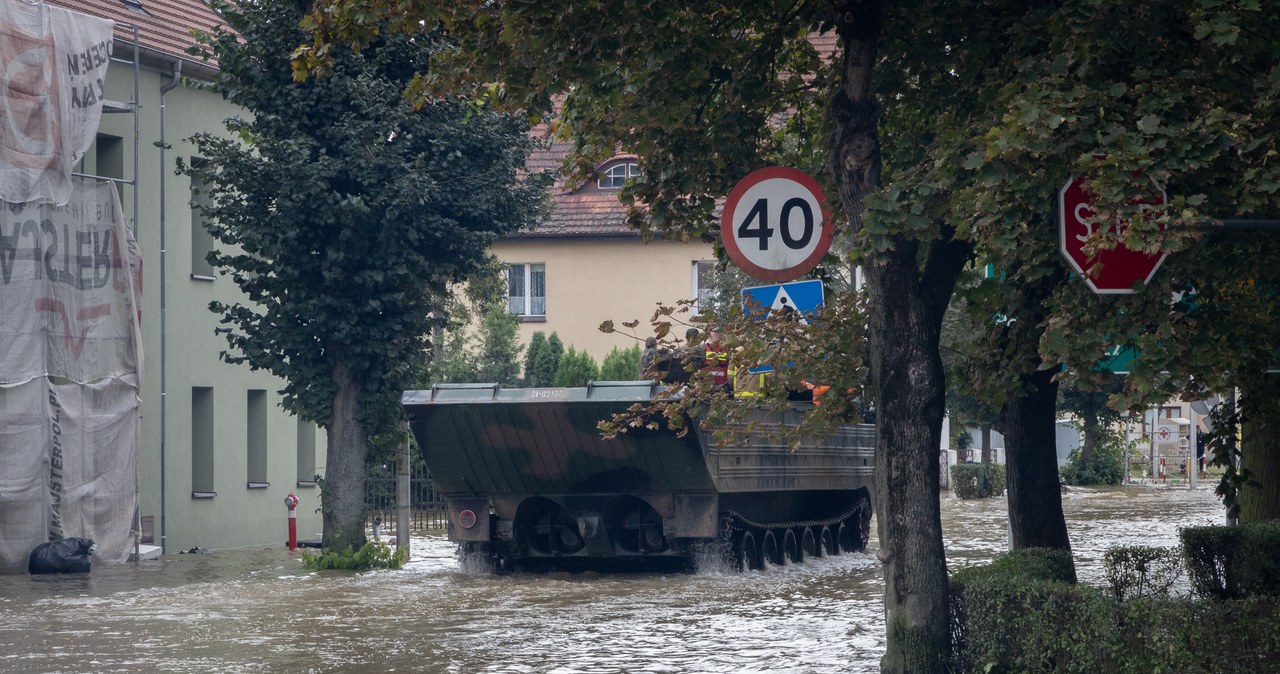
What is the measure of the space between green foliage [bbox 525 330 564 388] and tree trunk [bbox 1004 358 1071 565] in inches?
1118

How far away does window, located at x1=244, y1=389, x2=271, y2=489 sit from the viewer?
28.5 meters

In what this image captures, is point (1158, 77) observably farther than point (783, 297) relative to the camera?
No

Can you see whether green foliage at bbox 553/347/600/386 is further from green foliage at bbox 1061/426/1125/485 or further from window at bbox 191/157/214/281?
green foliage at bbox 1061/426/1125/485

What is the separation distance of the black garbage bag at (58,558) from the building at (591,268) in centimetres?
2370

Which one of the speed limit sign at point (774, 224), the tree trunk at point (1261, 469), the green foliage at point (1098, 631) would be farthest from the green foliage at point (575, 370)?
the green foliage at point (1098, 631)

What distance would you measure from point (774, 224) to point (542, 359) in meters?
32.1

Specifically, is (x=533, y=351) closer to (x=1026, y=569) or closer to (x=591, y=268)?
(x=591, y=268)

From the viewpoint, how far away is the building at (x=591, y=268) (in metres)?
44.5

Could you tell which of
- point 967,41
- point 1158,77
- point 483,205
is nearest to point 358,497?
point 483,205

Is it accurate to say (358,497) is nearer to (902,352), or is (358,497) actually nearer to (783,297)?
(783,297)

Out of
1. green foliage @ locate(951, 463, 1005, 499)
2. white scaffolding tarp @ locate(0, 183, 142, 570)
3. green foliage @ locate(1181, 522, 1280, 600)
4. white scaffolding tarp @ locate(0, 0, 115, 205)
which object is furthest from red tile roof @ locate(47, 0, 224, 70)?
green foliage @ locate(951, 463, 1005, 499)

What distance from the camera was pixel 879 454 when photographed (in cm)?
1014

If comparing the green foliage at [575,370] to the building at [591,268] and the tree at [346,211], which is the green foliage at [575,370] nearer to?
the building at [591,268]

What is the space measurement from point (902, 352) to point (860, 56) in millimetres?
1722
